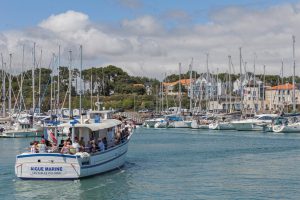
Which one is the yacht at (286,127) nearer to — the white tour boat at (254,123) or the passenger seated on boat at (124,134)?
the white tour boat at (254,123)

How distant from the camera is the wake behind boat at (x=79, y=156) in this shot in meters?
37.4

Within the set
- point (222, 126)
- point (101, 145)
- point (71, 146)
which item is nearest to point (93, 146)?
point (101, 145)

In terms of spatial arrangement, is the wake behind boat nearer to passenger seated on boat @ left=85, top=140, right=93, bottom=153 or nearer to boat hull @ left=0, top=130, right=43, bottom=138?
passenger seated on boat @ left=85, top=140, right=93, bottom=153

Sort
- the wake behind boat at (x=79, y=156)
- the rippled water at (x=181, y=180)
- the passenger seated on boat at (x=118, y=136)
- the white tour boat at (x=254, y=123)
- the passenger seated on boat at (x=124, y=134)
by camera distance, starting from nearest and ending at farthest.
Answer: the rippled water at (x=181, y=180) < the wake behind boat at (x=79, y=156) < the passenger seated on boat at (x=118, y=136) < the passenger seated on boat at (x=124, y=134) < the white tour boat at (x=254, y=123)

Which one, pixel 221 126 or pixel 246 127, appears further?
pixel 221 126

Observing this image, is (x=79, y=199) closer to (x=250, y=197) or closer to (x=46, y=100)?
(x=250, y=197)

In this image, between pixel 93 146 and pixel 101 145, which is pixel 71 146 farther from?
pixel 101 145

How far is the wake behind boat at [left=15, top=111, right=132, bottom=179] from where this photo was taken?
123 feet

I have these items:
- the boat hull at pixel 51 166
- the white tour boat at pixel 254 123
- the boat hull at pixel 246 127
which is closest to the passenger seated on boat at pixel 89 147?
the boat hull at pixel 51 166

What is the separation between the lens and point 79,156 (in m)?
37.8

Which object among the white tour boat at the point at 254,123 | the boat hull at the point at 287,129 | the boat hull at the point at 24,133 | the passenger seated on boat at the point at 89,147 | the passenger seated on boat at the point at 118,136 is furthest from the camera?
the white tour boat at the point at 254,123

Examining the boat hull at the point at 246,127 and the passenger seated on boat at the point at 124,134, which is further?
the boat hull at the point at 246,127

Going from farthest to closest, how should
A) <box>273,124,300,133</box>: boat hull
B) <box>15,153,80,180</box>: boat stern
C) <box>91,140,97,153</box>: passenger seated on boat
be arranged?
<box>273,124,300,133</box>: boat hull → <box>91,140,97,153</box>: passenger seated on boat → <box>15,153,80,180</box>: boat stern

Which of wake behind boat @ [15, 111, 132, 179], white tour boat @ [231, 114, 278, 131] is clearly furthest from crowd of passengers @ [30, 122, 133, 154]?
white tour boat @ [231, 114, 278, 131]
